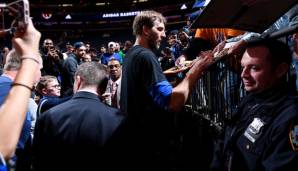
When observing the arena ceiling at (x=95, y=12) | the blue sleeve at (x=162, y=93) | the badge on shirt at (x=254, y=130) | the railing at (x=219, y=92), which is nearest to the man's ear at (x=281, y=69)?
the badge on shirt at (x=254, y=130)

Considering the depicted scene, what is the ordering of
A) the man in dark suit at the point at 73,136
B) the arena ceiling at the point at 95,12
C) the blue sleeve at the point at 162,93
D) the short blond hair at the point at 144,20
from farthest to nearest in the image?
the arena ceiling at the point at 95,12 < the short blond hair at the point at 144,20 < the blue sleeve at the point at 162,93 < the man in dark suit at the point at 73,136

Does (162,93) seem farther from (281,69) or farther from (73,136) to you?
(281,69)

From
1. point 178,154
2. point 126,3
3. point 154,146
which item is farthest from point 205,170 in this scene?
point 126,3

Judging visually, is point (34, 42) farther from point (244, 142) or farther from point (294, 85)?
point (294, 85)

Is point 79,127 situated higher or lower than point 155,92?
lower

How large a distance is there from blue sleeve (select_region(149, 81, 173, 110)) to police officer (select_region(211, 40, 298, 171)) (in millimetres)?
595

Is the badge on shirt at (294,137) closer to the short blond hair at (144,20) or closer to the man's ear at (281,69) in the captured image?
the man's ear at (281,69)

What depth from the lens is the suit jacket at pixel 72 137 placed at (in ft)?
7.34

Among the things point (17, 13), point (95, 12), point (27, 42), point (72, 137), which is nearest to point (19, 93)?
point (27, 42)

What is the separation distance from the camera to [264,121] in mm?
1695

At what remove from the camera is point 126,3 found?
2762cm

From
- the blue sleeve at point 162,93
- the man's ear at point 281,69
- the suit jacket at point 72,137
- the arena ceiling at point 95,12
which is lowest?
the suit jacket at point 72,137

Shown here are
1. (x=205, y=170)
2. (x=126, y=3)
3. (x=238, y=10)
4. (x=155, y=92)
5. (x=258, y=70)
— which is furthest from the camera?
(x=126, y=3)

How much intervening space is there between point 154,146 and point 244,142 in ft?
3.32
